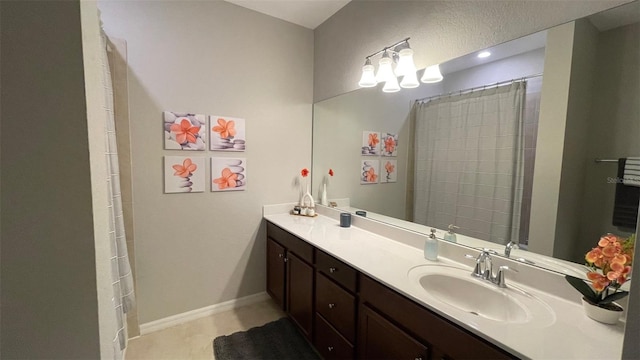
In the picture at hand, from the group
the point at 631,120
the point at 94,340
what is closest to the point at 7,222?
the point at 94,340

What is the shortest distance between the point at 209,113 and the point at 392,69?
1.52 metres

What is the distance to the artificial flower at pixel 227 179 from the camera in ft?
7.43

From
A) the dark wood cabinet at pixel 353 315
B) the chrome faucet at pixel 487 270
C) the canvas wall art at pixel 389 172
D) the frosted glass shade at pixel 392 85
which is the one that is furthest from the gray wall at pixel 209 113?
the chrome faucet at pixel 487 270

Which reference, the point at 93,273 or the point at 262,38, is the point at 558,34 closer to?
the point at 93,273

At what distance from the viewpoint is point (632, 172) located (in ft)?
3.17

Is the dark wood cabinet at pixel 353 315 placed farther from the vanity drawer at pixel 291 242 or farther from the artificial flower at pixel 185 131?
Result: the artificial flower at pixel 185 131

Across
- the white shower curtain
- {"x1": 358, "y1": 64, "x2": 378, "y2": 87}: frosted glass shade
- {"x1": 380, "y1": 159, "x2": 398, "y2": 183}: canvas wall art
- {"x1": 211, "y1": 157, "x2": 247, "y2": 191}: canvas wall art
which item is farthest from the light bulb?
the white shower curtain

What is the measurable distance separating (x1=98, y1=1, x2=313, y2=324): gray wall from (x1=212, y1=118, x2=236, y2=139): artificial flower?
0.11 meters

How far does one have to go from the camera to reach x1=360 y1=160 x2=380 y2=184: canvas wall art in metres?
2.27

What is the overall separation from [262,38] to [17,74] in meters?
2.30

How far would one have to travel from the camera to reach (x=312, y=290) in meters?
1.78

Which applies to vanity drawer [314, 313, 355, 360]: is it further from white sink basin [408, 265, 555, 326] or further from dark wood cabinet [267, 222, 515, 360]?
white sink basin [408, 265, 555, 326]

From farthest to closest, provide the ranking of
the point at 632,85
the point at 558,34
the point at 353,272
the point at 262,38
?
1. the point at 262,38
2. the point at 353,272
3. the point at 558,34
4. the point at 632,85

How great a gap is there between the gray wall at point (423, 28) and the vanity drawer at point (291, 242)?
1362 mm
